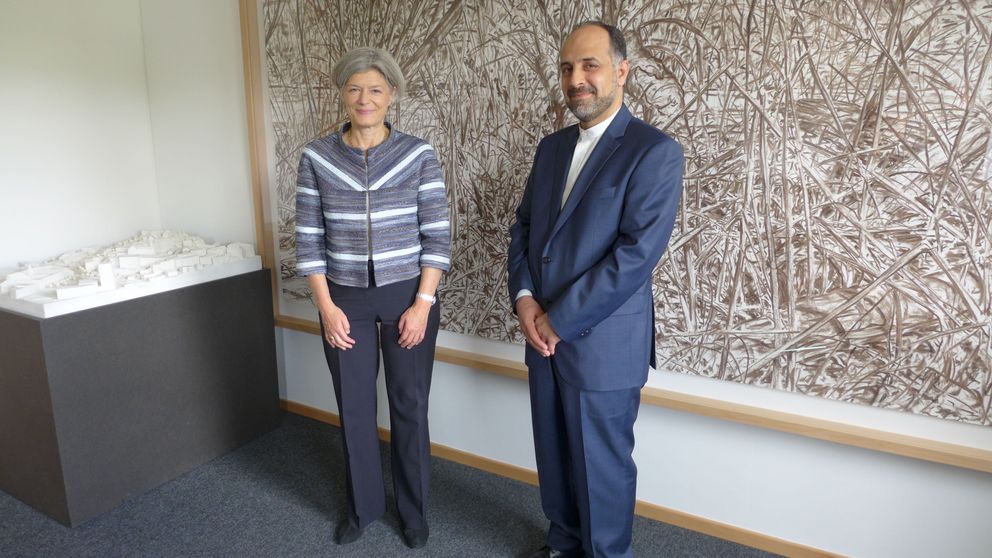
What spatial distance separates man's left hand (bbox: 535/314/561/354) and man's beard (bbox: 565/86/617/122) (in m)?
0.57

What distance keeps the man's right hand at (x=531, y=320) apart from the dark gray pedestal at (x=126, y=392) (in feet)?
5.05

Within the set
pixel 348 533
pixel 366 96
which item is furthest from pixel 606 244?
pixel 348 533

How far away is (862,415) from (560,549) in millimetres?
1046

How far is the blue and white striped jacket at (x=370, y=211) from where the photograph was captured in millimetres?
1880

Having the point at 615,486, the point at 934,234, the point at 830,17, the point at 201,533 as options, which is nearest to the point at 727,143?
the point at 830,17

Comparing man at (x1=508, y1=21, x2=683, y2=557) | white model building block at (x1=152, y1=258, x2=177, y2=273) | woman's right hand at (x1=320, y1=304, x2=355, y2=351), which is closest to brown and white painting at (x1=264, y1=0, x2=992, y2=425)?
man at (x1=508, y1=21, x2=683, y2=557)

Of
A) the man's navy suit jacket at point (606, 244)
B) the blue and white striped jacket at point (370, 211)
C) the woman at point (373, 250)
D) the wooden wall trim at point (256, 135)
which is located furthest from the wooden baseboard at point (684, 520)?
the wooden wall trim at point (256, 135)

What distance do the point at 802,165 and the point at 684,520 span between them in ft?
4.30

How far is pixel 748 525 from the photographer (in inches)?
82.6

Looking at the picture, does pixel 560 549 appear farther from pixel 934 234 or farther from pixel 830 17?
pixel 830 17

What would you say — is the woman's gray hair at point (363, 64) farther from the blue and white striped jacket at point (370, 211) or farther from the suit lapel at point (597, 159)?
the suit lapel at point (597, 159)

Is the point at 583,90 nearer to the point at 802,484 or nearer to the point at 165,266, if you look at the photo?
the point at 802,484

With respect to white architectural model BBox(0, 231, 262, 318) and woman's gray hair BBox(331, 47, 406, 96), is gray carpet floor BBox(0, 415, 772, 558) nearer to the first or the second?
white architectural model BBox(0, 231, 262, 318)

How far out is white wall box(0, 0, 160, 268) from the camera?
2543mm
